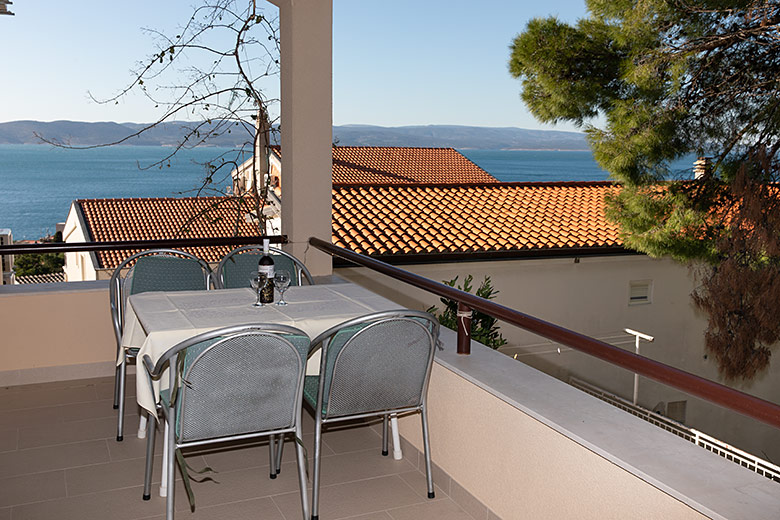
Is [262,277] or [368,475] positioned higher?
[262,277]

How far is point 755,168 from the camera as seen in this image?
6.88 m

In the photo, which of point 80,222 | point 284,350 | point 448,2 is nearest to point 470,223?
point 284,350

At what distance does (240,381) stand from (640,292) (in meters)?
9.55

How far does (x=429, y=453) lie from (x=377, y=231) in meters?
7.61

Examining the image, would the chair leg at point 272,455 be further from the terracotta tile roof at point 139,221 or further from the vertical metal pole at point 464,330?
the terracotta tile roof at point 139,221

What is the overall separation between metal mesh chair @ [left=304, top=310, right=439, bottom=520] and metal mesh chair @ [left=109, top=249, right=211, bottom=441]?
120 cm

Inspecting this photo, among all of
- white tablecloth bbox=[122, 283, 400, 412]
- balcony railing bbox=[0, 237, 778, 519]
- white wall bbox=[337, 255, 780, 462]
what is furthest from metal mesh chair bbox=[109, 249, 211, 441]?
white wall bbox=[337, 255, 780, 462]

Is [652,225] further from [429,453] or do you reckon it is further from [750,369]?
[429,453]

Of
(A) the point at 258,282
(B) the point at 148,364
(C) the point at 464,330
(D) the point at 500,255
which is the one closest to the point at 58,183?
(D) the point at 500,255

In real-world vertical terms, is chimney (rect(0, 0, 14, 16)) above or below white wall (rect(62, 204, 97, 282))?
above

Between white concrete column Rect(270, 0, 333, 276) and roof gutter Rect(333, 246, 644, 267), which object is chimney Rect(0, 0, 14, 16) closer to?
white concrete column Rect(270, 0, 333, 276)

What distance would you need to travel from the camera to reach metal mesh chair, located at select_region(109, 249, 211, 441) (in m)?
3.48

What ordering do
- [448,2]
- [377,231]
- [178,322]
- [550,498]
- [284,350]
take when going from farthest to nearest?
[448,2]
[377,231]
[178,322]
[284,350]
[550,498]

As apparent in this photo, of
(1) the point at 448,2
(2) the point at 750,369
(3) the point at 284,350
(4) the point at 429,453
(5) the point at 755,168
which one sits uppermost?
(1) the point at 448,2
